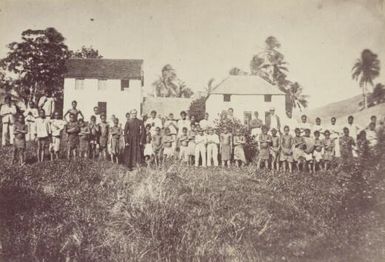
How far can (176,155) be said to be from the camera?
341 inches

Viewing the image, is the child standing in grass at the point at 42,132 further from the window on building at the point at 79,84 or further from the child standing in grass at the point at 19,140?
the window on building at the point at 79,84

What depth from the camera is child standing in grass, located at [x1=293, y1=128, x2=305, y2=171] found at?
832 cm

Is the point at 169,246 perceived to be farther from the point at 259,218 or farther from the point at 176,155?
the point at 176,155

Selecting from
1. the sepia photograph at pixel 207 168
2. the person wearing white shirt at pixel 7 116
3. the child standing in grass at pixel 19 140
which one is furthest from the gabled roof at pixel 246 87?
the child standing in grass at pixel 19 140

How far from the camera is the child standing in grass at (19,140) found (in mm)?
7367

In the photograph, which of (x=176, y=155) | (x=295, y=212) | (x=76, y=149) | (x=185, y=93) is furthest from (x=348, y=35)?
(x=185, y=93)

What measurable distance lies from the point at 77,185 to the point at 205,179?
1979 mm

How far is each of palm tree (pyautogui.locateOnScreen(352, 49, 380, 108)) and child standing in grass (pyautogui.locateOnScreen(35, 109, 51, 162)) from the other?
5.46 meters

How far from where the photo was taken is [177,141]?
29.0ft

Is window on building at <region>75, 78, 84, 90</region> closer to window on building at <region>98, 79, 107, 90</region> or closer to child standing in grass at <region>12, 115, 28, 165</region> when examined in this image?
window on building at <region>98, 79, 107, 90</region>

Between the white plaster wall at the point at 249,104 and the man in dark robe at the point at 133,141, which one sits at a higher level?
the white plaster wall at the point at 249,104

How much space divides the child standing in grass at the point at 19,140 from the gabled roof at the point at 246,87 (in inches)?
580

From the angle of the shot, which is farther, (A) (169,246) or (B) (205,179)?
(B) (205,179)

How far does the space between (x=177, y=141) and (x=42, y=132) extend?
104 inches
